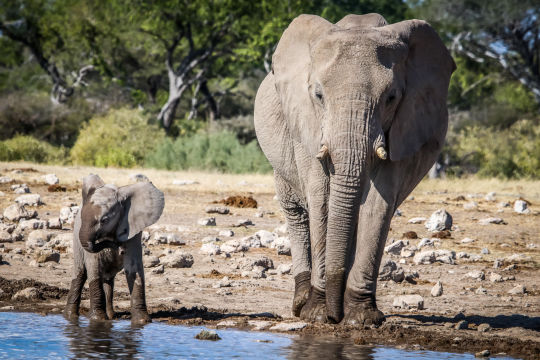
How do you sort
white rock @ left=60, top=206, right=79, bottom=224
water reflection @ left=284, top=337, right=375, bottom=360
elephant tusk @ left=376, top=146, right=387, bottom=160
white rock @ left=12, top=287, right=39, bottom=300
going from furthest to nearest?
white rock @ left=60, top=206, right=79, bottom=224 → white rock @ left=12, top=287, right=39, bottom=300 → elephant tusk @ left=376, top=146, right=387, bottom=160 → water reflection @ left=284, top=337, right=375, bottom=360

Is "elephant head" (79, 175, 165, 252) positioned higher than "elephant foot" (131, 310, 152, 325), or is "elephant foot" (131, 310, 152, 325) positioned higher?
"elephant head" (79, 175, 165, 252)

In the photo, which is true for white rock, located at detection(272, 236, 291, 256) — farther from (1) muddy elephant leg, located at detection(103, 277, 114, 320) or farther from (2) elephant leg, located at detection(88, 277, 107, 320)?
(2) elephant leg, located at detection(88, 277, 107, 320)

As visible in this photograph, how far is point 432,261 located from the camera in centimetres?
1068

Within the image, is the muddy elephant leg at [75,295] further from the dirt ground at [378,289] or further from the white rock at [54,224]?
the white rock at [54,224]

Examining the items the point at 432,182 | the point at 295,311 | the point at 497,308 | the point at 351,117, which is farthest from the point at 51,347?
the point at 432,182

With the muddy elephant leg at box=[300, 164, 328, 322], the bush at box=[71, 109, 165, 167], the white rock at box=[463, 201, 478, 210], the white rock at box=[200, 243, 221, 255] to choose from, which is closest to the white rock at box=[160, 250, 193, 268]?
the white rock at box=[200, 243, 221, 255]

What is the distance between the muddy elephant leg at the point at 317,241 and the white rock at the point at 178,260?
288 cm

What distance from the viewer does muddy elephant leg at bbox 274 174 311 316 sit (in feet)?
26.7

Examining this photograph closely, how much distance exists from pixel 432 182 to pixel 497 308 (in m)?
13.8

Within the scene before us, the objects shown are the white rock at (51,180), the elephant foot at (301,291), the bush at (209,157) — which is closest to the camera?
the elephant foot at (301,291)

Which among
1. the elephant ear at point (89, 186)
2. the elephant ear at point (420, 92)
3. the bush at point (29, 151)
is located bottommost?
the bush at point (29, 151)

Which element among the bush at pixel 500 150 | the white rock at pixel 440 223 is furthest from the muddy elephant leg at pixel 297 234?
the bush at pixel 500 150

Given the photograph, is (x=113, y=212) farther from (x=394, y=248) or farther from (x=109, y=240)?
(x=394, y=248)

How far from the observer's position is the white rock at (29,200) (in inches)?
565
